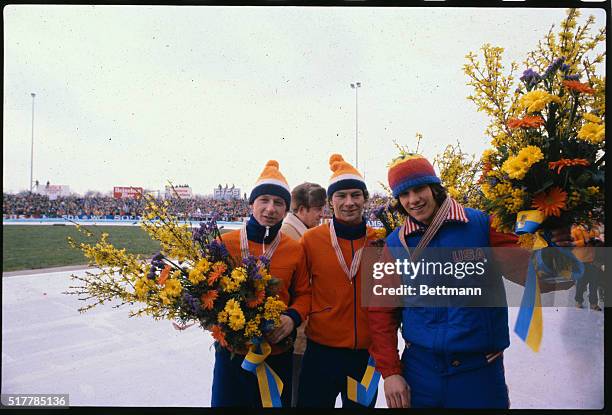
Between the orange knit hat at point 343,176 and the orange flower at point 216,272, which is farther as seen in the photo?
the orange knit hat at point 343,176

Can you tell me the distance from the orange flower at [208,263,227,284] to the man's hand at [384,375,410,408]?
3.19ft

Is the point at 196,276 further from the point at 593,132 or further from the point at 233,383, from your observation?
the point at 593,132

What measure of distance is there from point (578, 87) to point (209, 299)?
6.38 feet

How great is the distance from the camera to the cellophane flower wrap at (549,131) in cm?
145

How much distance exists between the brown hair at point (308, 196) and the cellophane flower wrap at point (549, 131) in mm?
862

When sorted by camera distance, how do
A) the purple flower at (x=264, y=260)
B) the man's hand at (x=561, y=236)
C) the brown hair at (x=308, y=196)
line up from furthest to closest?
the brown hair at (x=308, y=196), the purple flower at (x=264, y=260), the man's hand at (x=561, y=236)

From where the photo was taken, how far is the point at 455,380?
5.16ft

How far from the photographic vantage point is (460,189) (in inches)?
71.8

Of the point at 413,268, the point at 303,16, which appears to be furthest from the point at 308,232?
the point at 303,16

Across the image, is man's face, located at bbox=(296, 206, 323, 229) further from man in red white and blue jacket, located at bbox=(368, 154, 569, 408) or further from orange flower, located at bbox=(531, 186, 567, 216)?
orange flower, located at bbox=(531, 186, 567, 216)

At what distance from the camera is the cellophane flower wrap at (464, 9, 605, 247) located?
1454mm

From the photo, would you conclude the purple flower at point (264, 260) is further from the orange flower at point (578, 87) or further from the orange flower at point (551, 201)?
the orange flower at point (578, 87)

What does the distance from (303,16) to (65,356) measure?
93.3 inches

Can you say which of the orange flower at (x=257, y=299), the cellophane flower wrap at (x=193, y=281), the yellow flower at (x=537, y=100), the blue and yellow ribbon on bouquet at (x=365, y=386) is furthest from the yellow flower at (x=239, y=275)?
the yellow flower at (x=537, y=100)
